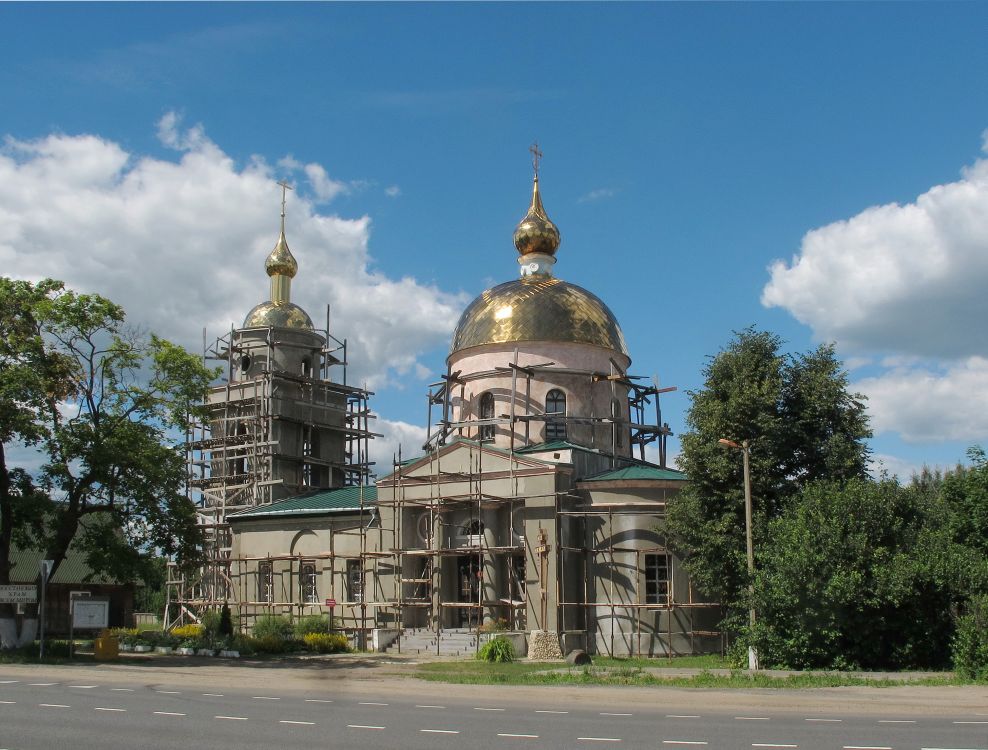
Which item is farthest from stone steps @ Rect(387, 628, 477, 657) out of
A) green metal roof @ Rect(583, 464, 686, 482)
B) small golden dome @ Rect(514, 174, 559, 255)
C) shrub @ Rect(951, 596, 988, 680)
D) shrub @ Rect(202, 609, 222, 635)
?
small golden dome @ Rect(514, 174, 559, 255)

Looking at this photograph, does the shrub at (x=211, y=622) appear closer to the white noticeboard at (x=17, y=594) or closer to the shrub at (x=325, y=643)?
the shrub at (x=325, y=643)

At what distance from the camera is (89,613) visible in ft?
100

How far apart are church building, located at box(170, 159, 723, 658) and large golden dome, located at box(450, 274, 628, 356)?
0.08m

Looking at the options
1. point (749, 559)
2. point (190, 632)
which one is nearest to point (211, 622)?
point (190, 632)

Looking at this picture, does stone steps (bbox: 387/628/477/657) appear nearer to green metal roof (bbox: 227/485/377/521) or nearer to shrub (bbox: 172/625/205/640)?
green metal roof (bbox: 227/485/377/521)

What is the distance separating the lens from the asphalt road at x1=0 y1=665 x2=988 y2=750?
13.4m

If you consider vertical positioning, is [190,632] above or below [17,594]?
below

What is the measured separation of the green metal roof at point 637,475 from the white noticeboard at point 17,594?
55.5 feet

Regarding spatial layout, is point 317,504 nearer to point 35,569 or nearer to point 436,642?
point 436,642

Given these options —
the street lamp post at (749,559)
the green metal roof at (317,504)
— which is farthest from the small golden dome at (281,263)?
the street lamp post at (749,559)

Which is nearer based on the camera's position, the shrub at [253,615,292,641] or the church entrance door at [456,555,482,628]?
the church entrance door at [456,555,482,628]

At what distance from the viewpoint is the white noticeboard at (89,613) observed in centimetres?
3011

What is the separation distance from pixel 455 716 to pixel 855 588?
42.8 ft

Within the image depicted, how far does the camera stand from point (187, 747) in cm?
1291
